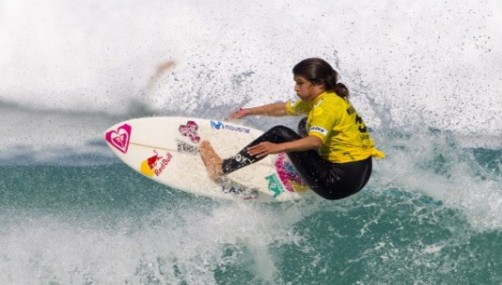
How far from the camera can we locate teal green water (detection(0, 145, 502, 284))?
5.66m

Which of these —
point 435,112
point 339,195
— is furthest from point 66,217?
point 435,112

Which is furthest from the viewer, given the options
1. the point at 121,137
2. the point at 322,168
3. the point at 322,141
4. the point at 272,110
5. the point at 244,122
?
the point at 244,122

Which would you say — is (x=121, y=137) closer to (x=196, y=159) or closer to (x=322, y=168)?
(x=196, y=159)

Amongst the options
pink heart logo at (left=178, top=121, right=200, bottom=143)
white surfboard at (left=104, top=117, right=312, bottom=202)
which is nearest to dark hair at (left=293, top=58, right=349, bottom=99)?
white surfboard at (left=104, top=117, right=312, bottom=202)

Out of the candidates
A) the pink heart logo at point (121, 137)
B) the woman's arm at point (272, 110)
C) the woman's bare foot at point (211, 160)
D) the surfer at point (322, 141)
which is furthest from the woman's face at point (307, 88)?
the pink heart logo at point (121, 137)

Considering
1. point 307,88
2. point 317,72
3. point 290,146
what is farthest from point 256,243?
point 317,72

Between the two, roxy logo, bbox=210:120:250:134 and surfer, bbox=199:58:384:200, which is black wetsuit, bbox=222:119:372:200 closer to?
surfer, bbox=199:58:384:200

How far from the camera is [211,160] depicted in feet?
19.4

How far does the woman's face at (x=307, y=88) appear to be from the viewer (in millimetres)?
5055

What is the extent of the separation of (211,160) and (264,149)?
2.81 feet

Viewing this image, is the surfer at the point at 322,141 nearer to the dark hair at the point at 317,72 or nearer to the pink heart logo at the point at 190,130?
the dark hair at the point at 317,72

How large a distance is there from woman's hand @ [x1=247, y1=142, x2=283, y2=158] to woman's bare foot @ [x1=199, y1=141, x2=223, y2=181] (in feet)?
2.06

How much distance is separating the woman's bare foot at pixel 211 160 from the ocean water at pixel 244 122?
0.30m

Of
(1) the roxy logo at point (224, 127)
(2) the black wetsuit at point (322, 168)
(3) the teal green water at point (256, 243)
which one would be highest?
(2) the black wetsuit at point (322, 168)
